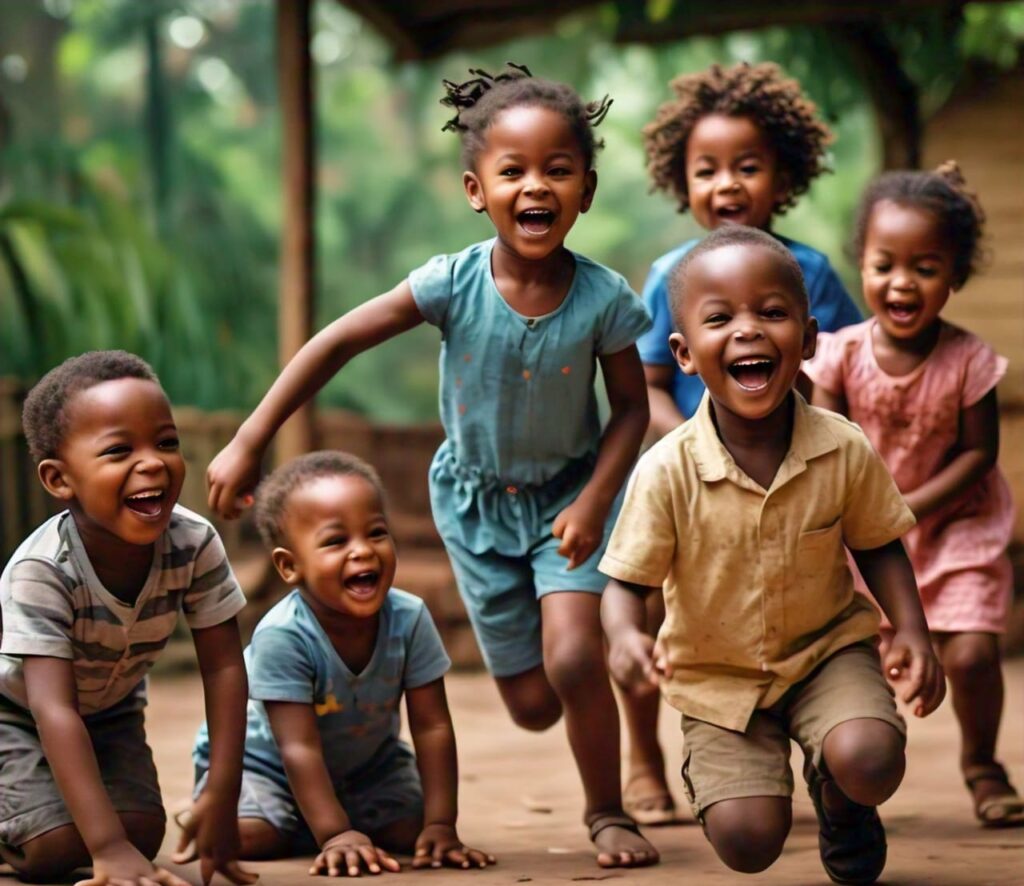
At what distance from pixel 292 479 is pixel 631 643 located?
1.15 metres

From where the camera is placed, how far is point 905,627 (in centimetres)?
315

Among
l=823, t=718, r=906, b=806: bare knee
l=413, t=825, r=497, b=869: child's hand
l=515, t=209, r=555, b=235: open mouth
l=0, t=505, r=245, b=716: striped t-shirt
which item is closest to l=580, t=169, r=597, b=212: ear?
l=515, t=209, r=555, b=235: open mouth

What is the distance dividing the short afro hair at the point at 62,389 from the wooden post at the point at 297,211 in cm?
394

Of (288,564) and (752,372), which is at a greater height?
(752,372)

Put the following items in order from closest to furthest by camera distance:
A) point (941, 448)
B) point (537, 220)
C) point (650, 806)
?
point (537, 220)
point (941, 448)
point (650, 806)

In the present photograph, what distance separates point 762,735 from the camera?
325 centimetres

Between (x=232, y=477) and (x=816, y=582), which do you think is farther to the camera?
(x=232, y=477)

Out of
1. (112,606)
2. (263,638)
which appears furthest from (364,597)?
(112,606)

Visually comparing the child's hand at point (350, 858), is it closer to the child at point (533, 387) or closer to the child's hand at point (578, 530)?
the child at point (533, 387)

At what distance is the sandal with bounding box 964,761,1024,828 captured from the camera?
3.93 meters

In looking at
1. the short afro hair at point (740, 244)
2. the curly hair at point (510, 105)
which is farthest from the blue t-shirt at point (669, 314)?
the short afro hair at point (740, 244)

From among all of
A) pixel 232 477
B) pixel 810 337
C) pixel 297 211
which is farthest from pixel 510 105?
pixel 297 211

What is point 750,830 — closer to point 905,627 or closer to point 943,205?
point 905,627

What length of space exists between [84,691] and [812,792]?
5.16 ft
